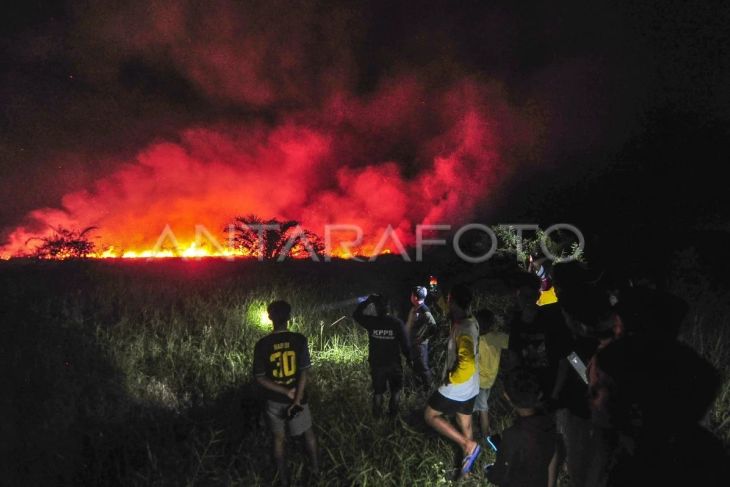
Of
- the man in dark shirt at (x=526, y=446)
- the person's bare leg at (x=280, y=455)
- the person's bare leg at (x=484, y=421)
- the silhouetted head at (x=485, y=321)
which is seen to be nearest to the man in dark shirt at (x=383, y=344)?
the silhouetted head at (x=485, y=321)

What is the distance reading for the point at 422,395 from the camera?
5781 millimetres

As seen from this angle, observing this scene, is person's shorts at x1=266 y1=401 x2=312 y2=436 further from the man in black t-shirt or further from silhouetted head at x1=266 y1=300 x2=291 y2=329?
silhouetted head at x1=266 y1=300 x2=291 y2=329

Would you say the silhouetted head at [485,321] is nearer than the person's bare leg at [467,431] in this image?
No

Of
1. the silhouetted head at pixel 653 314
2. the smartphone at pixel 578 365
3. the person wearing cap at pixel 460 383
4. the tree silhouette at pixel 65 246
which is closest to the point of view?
the silhouetted head at pixel 653 314

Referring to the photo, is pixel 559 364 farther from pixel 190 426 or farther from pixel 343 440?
pixel 190 426

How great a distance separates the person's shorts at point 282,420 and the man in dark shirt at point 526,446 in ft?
5.88

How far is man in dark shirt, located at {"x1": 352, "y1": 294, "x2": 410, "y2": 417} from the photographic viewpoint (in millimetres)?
4914

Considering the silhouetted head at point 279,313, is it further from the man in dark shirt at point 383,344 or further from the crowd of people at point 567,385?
the man in dark shirt at point 383,344

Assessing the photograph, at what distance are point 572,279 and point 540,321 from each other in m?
0.64

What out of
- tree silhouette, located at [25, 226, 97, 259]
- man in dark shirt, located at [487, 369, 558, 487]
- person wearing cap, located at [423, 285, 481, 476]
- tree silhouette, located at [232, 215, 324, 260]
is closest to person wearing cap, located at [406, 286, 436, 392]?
person wearing cap, located at [423, 285, 481, 476]

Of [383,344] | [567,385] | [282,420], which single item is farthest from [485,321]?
[282,420]

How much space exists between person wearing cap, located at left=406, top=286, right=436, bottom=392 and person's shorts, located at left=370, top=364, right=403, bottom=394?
37 cm

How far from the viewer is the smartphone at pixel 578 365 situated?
3013 millimetres

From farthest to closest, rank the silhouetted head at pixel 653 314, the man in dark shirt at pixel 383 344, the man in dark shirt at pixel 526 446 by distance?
the man in dark shirt at pixel 383 344, the man in dark shirt at pixel 526 446, the silhouetted head at pixel 653 314
